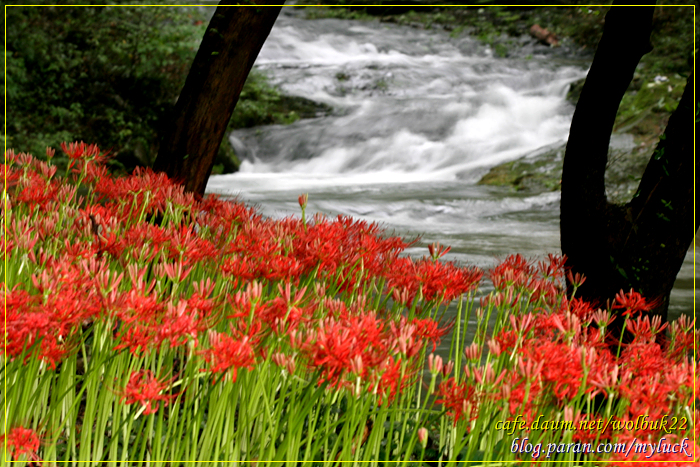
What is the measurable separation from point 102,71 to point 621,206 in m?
12.1

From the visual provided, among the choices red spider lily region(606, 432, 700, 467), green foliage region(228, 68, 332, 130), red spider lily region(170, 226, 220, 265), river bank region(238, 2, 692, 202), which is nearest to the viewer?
red spider lily region(606, 432, 700, 467)

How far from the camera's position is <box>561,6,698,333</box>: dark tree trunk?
2938 mm

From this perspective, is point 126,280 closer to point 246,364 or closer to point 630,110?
point 246,364

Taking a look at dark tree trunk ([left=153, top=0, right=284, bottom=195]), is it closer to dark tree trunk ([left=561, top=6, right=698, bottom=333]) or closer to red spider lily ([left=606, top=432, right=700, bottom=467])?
dark tree trunk ([left=561, top=6, right=698, bottom=333])

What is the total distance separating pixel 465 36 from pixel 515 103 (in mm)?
7798

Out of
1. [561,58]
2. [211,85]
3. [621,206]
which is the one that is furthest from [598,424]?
[561,58]

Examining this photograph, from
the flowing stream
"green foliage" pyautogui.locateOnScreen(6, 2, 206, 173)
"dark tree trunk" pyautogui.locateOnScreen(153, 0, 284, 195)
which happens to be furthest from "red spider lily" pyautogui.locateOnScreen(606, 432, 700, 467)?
"green foliage" pyautogui.locateOnScreen(6, 2, 206, 173)

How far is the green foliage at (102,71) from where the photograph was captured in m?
12.5

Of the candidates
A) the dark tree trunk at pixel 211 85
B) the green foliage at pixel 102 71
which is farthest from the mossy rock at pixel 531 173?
the dark tree trunk at pixel 211 85

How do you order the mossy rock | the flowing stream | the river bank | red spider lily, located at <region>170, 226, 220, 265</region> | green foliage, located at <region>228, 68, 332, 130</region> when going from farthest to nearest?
green foliage, located at <region>228, 68, 332, 130</region>, the mossy rock, the river bank, the flowing stream, red spider lily, located at <region>170, 226, 220, 265</region>

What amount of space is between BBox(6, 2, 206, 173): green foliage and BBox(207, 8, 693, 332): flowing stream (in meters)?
1.93

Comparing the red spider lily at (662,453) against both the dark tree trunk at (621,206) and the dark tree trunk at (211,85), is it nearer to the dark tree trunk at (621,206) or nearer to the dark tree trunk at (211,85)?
the dark tree trunk at (621,206)

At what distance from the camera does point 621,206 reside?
10.3 ft

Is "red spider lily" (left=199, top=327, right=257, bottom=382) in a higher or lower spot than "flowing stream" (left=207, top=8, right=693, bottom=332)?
higher
